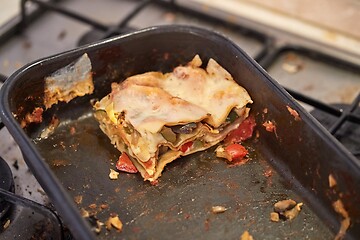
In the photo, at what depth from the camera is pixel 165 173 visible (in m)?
0.85

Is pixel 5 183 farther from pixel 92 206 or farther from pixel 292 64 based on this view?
pixel 292 64

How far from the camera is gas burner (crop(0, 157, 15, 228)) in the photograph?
2.62ft

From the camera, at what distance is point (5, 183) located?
2.68ft

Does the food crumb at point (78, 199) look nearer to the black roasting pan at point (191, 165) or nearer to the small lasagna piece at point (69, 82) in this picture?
the black roasting pan at point (191, 165)

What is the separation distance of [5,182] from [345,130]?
548 millimetres

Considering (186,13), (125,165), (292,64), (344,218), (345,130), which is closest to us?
(344,218)

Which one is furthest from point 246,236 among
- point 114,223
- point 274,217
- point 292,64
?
point 292,64

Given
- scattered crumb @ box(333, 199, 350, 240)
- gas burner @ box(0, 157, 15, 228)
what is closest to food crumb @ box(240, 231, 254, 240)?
scattered crumb @ box(333, 199, 350, 240)

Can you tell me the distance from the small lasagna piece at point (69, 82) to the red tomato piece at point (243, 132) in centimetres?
24

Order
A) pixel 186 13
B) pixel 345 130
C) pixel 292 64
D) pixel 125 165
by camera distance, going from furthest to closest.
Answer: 1. pixel 186 13
2. pixel 292 64
3. pixel 345 130
4. pixel 125 165

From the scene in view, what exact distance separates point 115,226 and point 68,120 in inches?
9.2

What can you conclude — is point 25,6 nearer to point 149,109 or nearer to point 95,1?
point 95,1

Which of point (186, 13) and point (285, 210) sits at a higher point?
point (186, 13)

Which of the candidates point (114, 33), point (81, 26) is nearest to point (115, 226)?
point (114, 33)
